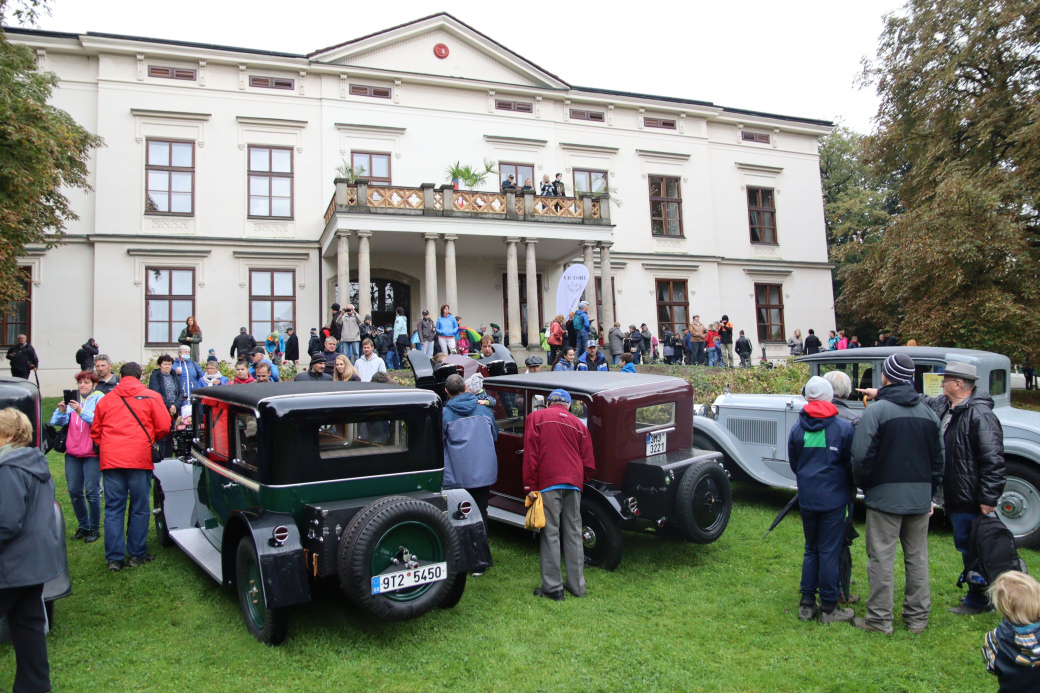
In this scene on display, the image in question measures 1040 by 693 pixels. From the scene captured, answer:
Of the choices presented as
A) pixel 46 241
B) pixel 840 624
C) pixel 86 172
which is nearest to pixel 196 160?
pixel 86 172

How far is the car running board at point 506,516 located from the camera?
20.7 ft

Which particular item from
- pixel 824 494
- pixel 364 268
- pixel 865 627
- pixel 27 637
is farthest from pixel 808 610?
pixel 364 268

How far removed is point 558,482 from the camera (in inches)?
206

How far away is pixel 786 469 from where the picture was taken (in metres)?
7.62

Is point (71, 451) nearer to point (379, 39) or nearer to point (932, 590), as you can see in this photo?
point (932, 590)

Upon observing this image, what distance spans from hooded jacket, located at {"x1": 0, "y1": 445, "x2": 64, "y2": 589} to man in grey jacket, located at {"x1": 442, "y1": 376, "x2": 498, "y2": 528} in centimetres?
282

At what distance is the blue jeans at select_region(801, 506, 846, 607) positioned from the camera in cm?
468

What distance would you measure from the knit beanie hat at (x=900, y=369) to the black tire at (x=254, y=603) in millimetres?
4488

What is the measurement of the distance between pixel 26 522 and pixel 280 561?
54.2 inches

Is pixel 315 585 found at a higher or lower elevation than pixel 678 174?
lower

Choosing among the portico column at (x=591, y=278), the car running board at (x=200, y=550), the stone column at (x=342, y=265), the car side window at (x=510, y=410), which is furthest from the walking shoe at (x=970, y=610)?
the portico column at (x=591, y=278)

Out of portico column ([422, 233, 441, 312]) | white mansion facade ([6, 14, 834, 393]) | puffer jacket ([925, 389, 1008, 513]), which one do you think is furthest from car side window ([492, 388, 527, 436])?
portico column ([422, 233, 441, 312])

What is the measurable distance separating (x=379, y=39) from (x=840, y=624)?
22.5 meters

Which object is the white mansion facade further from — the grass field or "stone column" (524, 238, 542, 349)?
the grass field
